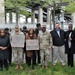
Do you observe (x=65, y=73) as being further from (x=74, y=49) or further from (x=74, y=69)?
(x=74, y=49)

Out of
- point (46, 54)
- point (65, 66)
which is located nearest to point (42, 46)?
point (46, 54)

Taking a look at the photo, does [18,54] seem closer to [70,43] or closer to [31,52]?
[31,52]

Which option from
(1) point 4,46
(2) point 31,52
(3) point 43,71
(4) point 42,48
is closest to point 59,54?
(4) point 42,48

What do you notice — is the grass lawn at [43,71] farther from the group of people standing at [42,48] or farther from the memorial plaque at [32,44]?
the memorial plaque at [32,44]

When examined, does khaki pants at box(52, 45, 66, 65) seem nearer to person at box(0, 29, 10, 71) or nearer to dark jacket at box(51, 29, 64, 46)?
dark jacket at box(51, 29, 64, 46)

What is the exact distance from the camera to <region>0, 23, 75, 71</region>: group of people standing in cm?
1265

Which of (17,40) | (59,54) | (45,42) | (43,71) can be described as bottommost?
(43,71)

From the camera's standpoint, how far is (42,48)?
12.8m

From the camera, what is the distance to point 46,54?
12.9m

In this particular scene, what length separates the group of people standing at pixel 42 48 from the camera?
498 inches

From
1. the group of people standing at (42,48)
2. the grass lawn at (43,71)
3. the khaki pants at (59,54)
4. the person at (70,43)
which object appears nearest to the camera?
the grass lawn at (43,71)

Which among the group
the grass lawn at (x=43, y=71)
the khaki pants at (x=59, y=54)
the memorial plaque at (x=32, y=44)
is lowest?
the grass lawn at (x=43, y=71)

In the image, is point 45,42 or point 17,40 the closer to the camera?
point 17,40

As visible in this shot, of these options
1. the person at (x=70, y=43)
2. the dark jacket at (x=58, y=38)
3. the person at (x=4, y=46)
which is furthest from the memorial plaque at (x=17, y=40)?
the person at (x=70, y=43)
